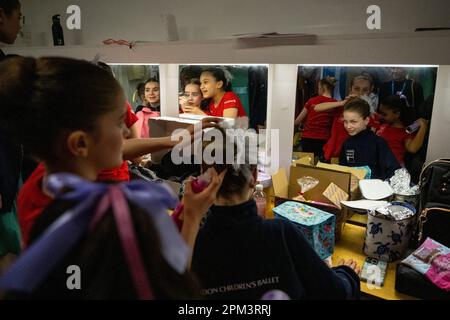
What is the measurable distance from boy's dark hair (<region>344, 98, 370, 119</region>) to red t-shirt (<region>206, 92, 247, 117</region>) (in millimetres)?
591

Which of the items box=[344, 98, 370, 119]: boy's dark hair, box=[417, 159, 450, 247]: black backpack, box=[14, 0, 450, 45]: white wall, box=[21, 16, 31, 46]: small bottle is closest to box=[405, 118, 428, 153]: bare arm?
box=[417, 159, 450, 247]: black backpack

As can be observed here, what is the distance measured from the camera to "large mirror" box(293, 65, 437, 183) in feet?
4.95

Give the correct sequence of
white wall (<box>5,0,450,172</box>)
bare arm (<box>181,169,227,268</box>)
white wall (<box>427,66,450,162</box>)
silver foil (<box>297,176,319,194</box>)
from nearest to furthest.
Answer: bare arm (<box>181,169,227,268</box>), white wall (<box>5,0,450,172</box>), white wall (<box>427,66,450,162</box>), silver foil (<box>297,176,319,194</box>)

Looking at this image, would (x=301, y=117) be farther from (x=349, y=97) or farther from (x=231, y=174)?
(x=231, y=174)

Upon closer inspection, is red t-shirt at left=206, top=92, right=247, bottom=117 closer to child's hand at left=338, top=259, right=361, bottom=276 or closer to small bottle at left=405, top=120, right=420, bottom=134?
small bottle at left=405, top=120, right=420, bottom=134

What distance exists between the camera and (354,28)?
176 centimetres

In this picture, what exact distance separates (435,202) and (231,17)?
1550 mm

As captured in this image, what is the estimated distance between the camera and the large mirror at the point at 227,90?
1.87 metres

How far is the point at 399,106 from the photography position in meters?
1.55

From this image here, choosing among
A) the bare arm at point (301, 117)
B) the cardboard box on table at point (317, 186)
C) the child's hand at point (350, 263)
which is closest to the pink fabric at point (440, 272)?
the child's hand at point (350, 263)

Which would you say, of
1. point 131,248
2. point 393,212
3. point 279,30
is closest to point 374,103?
point 393,212

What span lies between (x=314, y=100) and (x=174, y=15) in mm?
1190
